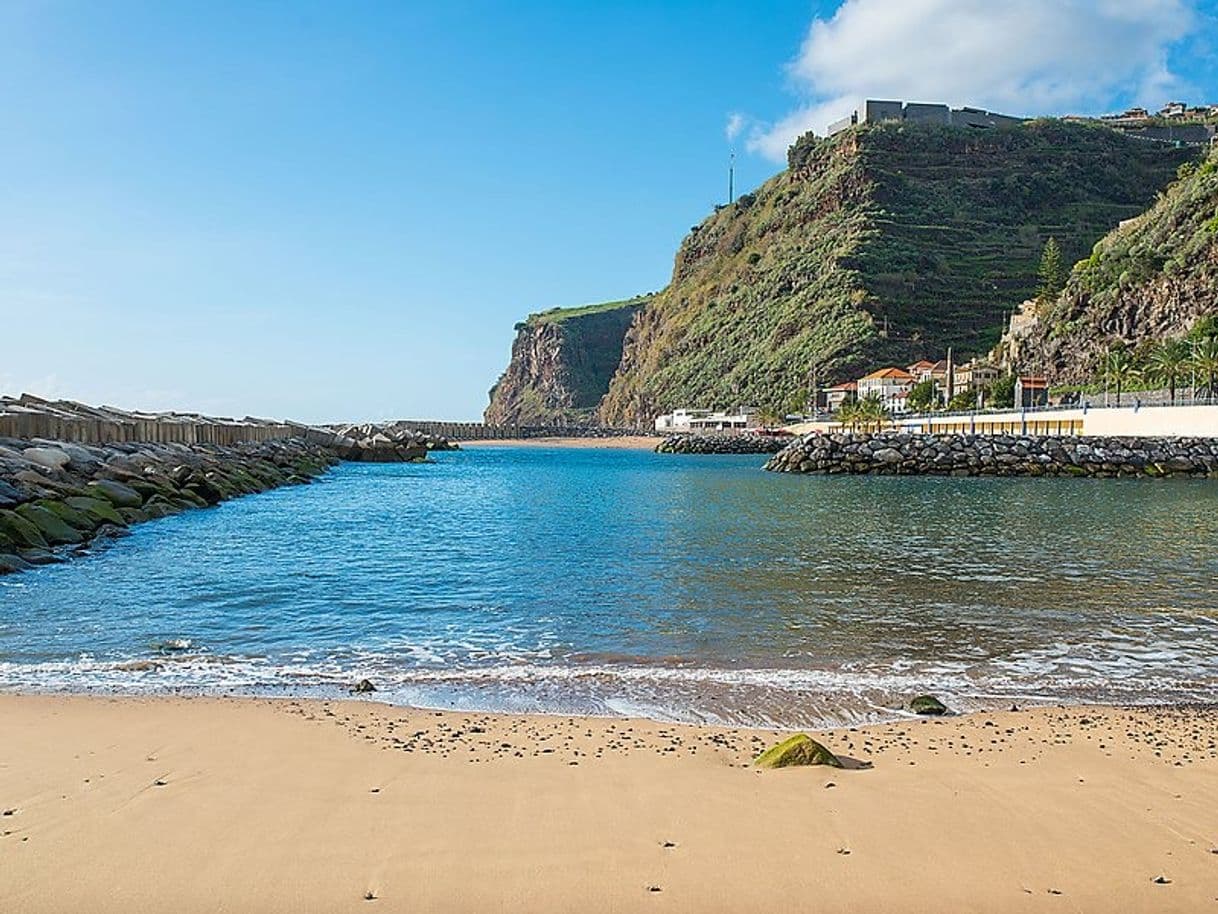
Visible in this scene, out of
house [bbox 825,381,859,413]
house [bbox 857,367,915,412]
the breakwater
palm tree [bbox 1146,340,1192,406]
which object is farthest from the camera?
house [bbox 825,381,859,413]

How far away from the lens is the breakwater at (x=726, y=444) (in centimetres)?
10106

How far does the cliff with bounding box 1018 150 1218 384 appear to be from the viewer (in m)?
72.4

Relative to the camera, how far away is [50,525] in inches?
723

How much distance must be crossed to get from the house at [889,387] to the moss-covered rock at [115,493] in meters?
86.8

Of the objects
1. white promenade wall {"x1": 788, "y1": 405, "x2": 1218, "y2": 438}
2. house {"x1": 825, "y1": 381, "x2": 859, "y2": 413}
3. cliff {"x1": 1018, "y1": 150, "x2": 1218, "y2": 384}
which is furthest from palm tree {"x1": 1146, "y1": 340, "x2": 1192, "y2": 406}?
house {"x1": 825, "y1": 381, "x2": 859, "y2": 413}

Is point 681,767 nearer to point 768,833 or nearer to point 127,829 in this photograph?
point 768,833

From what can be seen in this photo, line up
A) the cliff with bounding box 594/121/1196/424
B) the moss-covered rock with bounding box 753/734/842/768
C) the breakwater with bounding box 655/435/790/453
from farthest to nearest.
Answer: the cliff with bounding box 594/121/1196/424
the breakwater with bounding box 655/435/790/453
the moss-covered rock with bounding box 753/734/842/768

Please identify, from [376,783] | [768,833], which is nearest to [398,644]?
[376,783]

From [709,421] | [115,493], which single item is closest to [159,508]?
[115,493]

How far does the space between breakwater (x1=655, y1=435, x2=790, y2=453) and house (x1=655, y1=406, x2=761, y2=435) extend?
7253 mm

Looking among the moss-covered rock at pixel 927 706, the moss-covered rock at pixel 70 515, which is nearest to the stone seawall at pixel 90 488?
the moss-covered rock at pixel 70 515

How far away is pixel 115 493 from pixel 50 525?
5.98 m

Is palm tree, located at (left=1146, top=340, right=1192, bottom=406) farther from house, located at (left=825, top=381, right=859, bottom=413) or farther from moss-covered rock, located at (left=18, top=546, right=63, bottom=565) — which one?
moss-covered rock, located at (left=18, top=546, right=63, bottom=565)

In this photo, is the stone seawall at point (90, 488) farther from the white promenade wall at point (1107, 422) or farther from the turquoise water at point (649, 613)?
the white promenade wall at point (1107, 422)
